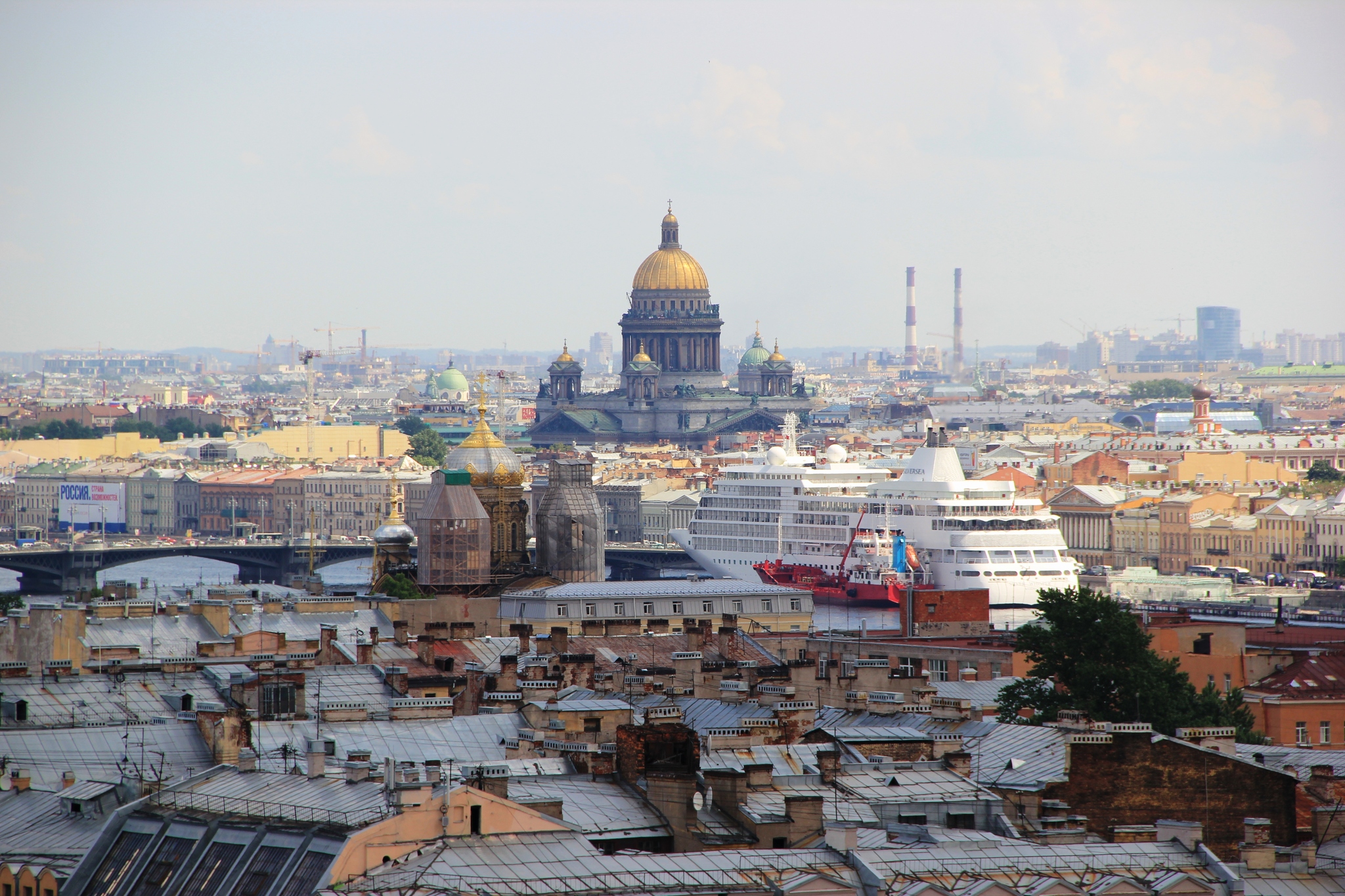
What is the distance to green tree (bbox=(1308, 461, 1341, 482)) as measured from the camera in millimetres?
138375

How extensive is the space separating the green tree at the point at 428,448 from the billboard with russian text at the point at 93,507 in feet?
85.6

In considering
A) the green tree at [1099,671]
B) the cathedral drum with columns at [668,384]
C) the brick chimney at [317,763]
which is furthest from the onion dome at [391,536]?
the cathedral drum with columns at [668,384]

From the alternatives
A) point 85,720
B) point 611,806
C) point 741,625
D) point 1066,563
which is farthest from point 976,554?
point 611,806

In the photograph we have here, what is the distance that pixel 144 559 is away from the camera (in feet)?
343

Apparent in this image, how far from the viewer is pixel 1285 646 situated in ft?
163

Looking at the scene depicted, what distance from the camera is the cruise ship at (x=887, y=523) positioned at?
92.3 m

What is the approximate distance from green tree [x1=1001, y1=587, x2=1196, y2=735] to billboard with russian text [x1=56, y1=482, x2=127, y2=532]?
11736cm

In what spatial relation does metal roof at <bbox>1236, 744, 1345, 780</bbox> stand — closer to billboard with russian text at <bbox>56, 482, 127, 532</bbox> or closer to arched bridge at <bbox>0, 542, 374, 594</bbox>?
arched bridge at <bbox>0, 542, 374, 594</bbox>

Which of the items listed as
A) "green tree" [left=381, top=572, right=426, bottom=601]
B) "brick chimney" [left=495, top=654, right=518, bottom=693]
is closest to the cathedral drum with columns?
"green tree" [left=381, top=572, right=426, bottom=601]

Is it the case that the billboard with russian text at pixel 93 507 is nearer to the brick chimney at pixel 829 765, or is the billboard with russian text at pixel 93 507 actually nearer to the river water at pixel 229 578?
the river water at pixel 229 578

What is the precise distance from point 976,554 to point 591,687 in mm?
58041

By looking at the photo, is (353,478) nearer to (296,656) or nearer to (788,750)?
(296,656)

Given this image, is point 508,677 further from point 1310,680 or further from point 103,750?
point 1310,680

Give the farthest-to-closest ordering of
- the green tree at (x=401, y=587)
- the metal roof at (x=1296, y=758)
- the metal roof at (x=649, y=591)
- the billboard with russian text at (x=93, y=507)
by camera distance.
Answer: the billboard with russian text at (x=93, y=507), the green tree at (x=401, y=587), the metal roof at (x=649, y=591), the metal roof at (x=1296, y=758)
